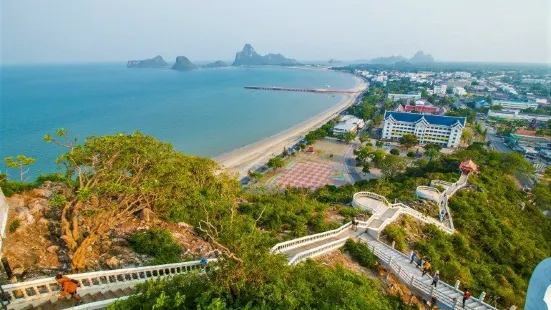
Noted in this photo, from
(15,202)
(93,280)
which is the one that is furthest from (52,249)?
(15,202)

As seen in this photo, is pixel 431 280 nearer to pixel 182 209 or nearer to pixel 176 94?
pixel 182 209

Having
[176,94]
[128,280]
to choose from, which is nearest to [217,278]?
[128,280]

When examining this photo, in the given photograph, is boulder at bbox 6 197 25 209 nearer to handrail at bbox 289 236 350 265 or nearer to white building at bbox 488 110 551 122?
handrail at bbox 289 236 350 265

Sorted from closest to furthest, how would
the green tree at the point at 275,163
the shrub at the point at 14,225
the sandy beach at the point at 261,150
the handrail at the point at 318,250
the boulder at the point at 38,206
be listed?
the shrub at the point at 14,225 < the boulder at the point at 38,206 < the handrail at the point at 318,250 < the green tree at the point at 275,163 < the sandy beach at the point at 261,150

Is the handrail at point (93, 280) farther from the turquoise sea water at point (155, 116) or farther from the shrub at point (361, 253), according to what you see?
the turquoise sea water at point (155, 116)

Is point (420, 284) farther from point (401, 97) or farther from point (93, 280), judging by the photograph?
point (401, 97)

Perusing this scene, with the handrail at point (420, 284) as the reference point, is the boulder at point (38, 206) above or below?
above

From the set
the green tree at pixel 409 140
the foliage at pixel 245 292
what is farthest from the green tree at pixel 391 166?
the foliage at pixel 245 292
